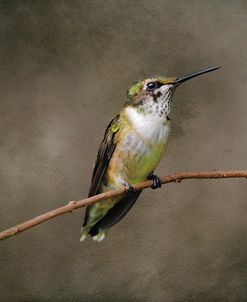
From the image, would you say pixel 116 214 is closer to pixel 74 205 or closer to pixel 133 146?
pixel 133 146

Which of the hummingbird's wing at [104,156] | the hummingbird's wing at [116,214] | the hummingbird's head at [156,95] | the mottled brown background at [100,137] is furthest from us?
the mottled brown background at [100,137]

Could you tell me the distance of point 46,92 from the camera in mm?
3078

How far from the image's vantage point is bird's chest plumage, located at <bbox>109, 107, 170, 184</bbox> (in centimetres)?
171

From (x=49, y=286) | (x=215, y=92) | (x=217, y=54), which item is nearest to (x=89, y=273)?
(x=49, y=286)

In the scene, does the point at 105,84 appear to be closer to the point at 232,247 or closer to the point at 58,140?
the point at 58,140

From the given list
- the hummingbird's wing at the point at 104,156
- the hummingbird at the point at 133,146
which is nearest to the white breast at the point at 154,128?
the hummingbird at the point at 133,146

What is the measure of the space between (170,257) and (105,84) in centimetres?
117

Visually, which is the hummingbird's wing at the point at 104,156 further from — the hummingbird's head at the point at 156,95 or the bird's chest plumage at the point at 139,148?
the hummingbird's head at the point at 156,95

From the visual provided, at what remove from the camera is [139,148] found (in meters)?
1.76

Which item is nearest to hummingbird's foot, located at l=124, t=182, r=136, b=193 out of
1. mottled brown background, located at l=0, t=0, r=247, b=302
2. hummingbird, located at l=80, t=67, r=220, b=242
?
hummingbird, located at l=80, t=67, r=220, b=242

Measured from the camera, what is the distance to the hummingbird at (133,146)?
1705mm

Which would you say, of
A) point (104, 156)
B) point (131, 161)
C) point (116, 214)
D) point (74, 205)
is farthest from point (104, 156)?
→ point (74, 205)

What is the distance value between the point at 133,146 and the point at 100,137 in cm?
128

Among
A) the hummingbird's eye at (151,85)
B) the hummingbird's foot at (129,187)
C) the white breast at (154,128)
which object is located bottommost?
the hummingbird's foot at (129,187)
